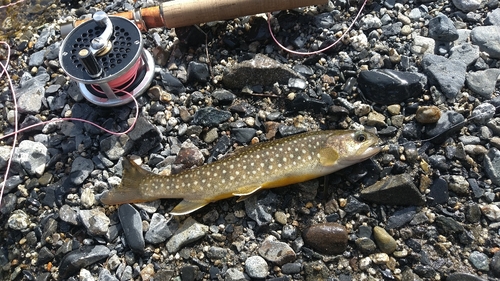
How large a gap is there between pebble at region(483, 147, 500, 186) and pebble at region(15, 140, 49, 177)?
4.08m

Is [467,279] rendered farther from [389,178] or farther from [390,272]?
[389,178]

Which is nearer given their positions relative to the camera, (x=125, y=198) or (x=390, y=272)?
(x=390, y=272)

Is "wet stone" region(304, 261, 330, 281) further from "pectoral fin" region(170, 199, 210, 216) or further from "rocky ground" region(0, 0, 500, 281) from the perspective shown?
"pectoral fin" region(170, 199, 210, 216)

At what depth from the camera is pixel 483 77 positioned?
13.3 ft

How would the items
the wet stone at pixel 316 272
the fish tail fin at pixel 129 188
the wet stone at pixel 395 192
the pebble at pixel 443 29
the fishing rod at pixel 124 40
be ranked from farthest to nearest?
1. the pebble at pixel 443 29
2. the fishing rod at pixel 124 40
3. the fish tail fin at pixel 129 188
4. the wet stone at pixel 395 192
5. the wet stone at pixel 316 272

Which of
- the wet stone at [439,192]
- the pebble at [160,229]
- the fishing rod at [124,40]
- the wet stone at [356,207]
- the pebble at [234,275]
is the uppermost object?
the fishing rod at [124,40]

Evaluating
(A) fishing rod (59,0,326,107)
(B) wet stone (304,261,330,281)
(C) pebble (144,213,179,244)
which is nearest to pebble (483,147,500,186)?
(B) wet stone (304,261,330,281)

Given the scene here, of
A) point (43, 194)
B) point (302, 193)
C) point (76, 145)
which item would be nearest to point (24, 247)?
point (43, 194)

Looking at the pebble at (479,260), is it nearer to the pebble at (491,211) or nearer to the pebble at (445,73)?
the pebble at (491,211)

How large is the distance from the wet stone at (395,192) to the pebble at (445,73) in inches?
40.4

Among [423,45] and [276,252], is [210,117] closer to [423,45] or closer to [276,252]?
[276,252]

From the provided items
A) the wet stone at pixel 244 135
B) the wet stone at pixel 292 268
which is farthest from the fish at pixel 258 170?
the wet stone at pixel 292 268

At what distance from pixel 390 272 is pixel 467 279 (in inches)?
21.9

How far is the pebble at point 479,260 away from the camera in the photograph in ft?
10.8
